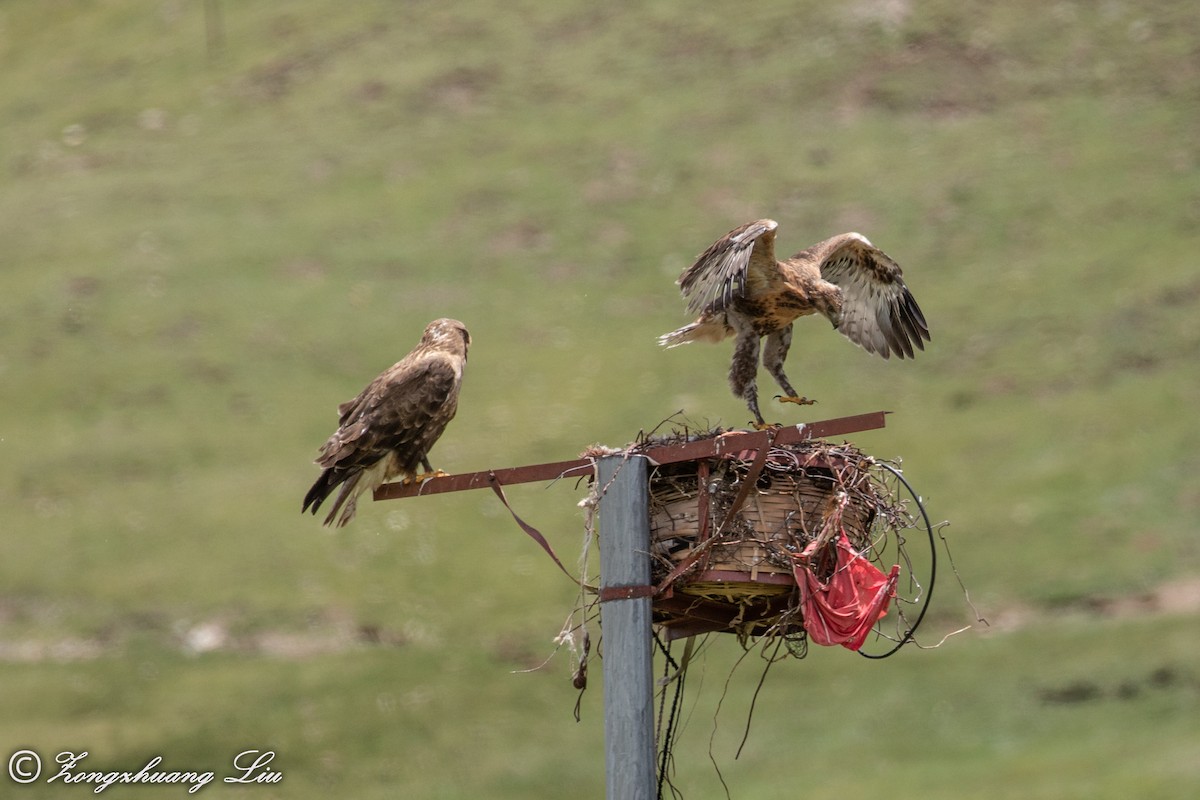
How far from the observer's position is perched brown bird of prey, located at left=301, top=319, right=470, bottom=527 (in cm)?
1080

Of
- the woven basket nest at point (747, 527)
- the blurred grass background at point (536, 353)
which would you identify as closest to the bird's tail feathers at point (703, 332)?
the woven basket nest at point (747, 527)

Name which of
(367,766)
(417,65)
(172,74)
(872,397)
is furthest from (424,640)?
(172,74)

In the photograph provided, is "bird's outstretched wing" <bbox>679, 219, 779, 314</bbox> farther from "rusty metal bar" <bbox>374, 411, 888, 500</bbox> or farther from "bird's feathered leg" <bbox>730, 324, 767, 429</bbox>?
"rusty metal bar" <bbox>374, 411, 888, 500</bbox>

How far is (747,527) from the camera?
837cm

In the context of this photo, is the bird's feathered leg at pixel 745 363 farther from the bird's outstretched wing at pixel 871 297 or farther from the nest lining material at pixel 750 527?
the nest lining material at pixel 750 527

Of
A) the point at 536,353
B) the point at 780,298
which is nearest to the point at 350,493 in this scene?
the point at 780,298

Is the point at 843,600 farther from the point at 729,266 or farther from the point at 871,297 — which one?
the point at 871,297

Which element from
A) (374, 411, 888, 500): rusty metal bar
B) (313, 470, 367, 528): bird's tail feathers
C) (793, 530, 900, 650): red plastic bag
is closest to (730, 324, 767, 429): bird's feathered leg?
(313, 470, 367, 528): bird's tail feathers

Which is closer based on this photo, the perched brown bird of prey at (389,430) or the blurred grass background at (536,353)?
the perched brown bird of prey at (389,430)

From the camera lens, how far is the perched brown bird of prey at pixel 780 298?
34.9 ft

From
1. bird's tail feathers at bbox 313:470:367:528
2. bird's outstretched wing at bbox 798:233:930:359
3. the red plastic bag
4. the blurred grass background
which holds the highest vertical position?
the red plastic bag

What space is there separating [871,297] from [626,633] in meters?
5.18

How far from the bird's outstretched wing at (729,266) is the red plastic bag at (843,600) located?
2413 millimetres

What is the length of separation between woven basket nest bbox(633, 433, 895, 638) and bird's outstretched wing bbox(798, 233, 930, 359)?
10.2ft
